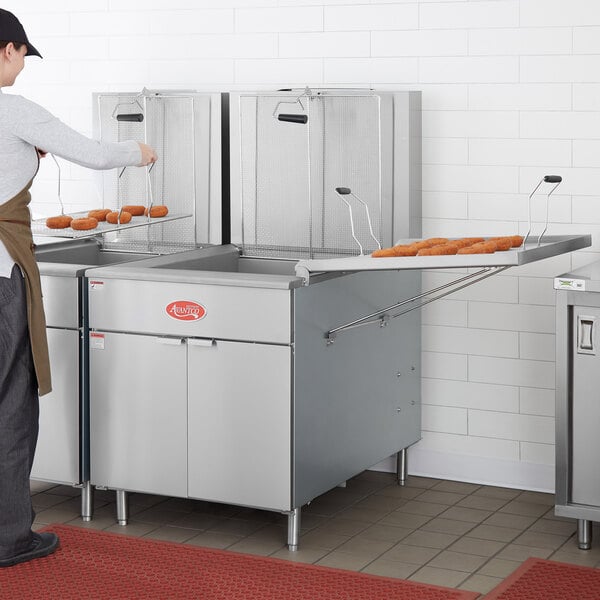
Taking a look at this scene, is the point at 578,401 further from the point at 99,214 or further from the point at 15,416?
the point at 99,214

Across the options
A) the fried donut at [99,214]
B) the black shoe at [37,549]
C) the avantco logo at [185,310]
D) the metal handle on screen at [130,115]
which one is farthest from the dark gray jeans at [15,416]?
the metal handle on screen at [130,115]

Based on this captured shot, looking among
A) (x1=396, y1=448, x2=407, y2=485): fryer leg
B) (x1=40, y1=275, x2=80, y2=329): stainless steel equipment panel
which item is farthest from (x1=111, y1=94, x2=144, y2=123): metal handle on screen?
(x1=396, y1=448, x2=407, y2=485): fryer leg

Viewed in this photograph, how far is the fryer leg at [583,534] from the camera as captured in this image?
397 centimetres

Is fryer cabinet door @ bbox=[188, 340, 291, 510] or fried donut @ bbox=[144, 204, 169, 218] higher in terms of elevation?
fried donut @ bbox=[144, 204, 169, 218]

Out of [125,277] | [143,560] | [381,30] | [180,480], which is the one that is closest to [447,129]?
[381,30]

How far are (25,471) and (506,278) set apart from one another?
77.3 inches

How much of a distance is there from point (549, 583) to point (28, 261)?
6.21 ft

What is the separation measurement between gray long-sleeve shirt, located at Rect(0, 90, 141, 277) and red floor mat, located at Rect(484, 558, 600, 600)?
5.88 feet

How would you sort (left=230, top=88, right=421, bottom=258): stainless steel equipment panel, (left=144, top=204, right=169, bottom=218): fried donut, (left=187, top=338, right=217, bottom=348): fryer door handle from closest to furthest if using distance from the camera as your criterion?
(left=187, top=338, right=217, bottom=348): fryer door handle < (left=230, top=88, right=421, bottom=258): stainless steel equipment panel < (left=144, top=204, right=169, bottom=218): fried donut

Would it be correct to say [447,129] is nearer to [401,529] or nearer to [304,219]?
[304,219]

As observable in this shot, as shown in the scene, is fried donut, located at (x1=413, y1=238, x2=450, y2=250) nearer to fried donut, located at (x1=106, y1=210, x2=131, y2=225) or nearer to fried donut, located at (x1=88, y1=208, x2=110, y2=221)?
fried donut, located at (x1=106, y1=210, x2=131, y2=225)

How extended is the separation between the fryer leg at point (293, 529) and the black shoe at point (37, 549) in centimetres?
Result: 77

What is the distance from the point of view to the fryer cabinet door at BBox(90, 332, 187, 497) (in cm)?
406

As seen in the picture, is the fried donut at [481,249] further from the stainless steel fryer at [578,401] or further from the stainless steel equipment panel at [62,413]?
the stainless steel equipment panel at [62,413]
